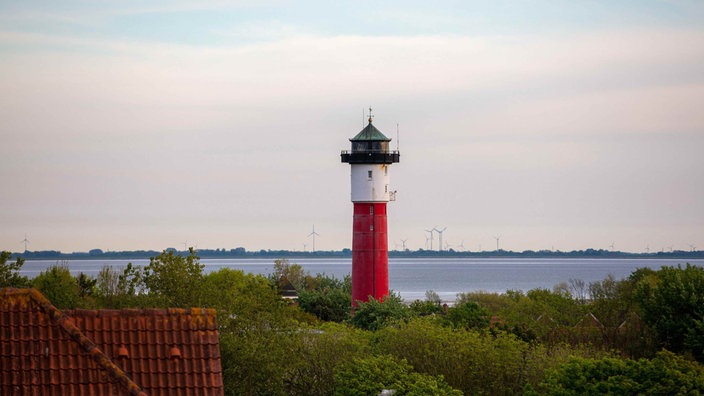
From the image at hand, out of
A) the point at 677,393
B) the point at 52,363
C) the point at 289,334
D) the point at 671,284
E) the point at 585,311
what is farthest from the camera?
the point at 585,311

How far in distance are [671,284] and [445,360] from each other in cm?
1368

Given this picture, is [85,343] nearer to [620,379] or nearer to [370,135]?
[620,379]

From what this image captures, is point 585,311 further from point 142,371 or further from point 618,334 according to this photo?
point 142,371

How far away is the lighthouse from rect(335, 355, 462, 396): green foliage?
2359cm

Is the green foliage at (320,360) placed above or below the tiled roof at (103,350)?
below

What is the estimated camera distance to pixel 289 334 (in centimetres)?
3738

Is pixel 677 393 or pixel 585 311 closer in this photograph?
pixel 677 393

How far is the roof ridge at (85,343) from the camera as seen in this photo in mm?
13641

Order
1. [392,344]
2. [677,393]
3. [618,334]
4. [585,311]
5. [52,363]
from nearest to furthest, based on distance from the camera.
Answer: [52,363]
[677,393]
[392,344]
[618,334]
[585,311]

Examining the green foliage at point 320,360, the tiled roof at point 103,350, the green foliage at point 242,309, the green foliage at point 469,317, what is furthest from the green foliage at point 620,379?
the tiled roof at point 103,350

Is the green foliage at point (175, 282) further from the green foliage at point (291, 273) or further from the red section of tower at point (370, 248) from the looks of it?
the green foliage at point (291, 273)

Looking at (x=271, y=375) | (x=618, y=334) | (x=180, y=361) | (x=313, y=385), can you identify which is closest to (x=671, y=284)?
(x=618, y=334)

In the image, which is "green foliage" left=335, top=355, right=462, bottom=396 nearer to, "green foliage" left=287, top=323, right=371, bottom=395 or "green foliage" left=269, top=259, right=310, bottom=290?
"green foliage" left=287, top=323, right=371, bottom=395

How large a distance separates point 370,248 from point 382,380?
2625 cm
